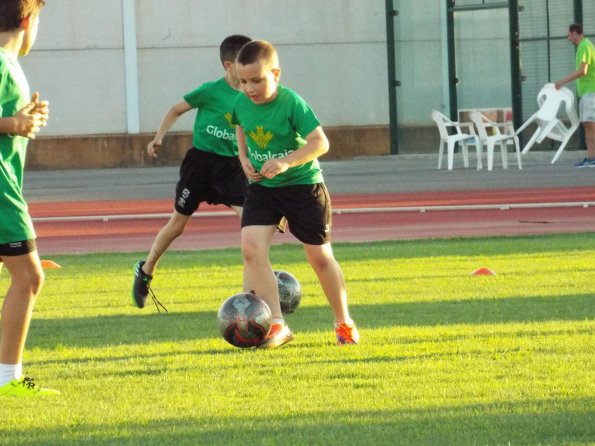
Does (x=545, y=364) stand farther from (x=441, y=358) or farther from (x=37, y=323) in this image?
(x=37, y=323)

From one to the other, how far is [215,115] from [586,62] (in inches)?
651

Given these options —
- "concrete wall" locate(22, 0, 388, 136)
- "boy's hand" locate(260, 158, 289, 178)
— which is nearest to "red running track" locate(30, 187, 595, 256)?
"boy's hand" locate(260, 158, 289, 178)

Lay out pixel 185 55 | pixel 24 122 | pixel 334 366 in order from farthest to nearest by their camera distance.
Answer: pixel 185 55, pixel 334 366, pixel 24 122

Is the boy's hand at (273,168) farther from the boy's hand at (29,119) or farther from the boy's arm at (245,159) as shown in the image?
the boy's hand at (29,119)

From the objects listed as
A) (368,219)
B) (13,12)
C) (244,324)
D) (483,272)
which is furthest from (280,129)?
(368,219)

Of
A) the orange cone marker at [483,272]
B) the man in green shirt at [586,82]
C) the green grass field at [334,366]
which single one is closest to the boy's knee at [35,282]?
the green grass field at [334,366]

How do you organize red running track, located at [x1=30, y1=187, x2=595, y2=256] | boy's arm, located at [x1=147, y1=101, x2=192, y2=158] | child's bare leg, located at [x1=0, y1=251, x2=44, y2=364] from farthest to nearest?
red running track, located at [x1=30, y1=187, x2=595, y2=256], boy's arm, located at [x1=147, y1=101, x2=192, y2=158], child's bare leg, located at [x1=0, y1=251, x2=44, y2=364]

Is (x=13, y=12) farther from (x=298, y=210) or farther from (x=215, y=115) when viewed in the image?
(x=215, y=115)

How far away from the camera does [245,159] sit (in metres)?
8.80

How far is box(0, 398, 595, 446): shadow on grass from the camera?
5816 millimetres

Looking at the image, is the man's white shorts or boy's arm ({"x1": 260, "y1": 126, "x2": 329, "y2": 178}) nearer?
boy's arm ({"x1": 260, "y1": 126, "x2": 329, "y2": 178})

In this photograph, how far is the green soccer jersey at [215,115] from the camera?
10.8 metres

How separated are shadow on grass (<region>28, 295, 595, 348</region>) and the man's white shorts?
52.8 feet

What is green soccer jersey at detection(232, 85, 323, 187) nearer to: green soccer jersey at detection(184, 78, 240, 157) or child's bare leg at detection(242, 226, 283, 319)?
child's bare leg at detection(242, 226, 283, 319)
